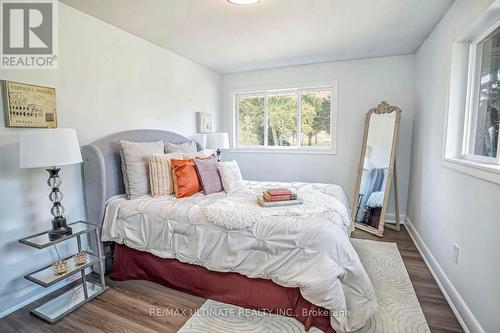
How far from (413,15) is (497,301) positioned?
2.42 meters

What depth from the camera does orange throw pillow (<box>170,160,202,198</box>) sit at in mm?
2559

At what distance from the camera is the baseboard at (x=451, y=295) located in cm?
163

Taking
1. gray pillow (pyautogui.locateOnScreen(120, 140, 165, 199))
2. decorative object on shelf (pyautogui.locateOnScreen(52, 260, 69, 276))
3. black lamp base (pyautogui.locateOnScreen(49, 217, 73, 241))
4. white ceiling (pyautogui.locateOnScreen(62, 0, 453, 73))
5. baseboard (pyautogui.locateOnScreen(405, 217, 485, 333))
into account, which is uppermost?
white ceiling (pyautogui.locateOnScreen(62, 0, 453, 73))

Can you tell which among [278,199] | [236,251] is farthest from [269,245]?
[278,199]

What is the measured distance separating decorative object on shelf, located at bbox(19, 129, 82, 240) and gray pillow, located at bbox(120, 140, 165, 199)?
1.92ft

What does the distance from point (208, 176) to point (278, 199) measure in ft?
2.93

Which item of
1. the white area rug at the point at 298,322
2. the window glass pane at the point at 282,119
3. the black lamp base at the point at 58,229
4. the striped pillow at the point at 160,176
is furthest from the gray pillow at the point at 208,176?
the window glass pane at the point at 282,119

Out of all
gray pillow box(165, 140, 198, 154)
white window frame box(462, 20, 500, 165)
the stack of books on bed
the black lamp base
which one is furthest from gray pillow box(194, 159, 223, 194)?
white window frame box(462, 20, 500, 165)

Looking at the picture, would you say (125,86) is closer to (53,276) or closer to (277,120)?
(53,276)

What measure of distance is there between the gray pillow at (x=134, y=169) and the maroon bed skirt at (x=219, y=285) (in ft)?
1.75

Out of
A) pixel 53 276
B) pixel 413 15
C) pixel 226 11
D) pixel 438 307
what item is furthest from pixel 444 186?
pixel 53 276

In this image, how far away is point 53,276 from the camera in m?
1.89

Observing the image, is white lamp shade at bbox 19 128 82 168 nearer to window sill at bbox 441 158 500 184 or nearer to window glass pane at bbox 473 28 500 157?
window sill at bbox 441 158 500 184

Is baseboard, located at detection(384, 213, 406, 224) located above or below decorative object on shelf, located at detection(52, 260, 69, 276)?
below
